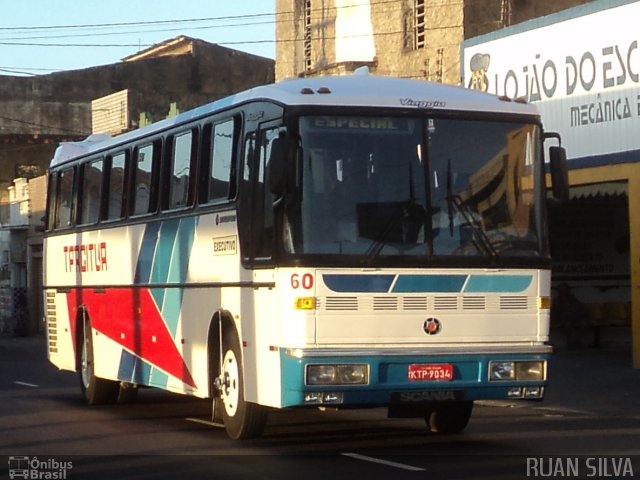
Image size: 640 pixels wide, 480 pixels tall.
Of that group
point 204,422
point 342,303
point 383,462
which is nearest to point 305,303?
point 342,303

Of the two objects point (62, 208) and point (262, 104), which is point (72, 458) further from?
point (62, 208)

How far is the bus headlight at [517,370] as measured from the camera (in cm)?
1226

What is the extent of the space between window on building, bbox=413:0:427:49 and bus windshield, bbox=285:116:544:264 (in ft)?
67.6

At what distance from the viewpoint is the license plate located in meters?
12.0

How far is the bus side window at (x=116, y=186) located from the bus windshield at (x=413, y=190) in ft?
17.4

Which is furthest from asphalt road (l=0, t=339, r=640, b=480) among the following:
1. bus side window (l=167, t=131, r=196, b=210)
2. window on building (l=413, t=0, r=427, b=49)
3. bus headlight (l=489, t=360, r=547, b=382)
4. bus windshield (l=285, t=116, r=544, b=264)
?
window on building (l=413, t=0, r=427, b=49)

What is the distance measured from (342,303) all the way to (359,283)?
0.23 m

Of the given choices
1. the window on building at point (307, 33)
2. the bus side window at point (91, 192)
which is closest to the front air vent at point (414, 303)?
the bus side window at point (91, 192)

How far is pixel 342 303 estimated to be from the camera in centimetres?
1191

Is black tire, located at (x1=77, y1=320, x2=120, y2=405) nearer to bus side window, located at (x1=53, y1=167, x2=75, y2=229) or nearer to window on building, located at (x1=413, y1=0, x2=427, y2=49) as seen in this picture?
bus side window, located at (x1=53, y1=167, x2=75, y2=229)

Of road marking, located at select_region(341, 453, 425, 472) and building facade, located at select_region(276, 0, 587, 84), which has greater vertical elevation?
building facade, located at select_region(276, 0, 587, 84)

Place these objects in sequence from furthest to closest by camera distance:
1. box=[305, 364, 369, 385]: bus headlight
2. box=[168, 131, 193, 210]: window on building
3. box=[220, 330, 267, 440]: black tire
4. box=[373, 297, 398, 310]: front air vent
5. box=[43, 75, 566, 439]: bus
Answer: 1. box=[168, 131, 193, 210]: window on building
2. box=[220, 330, 267, 440]: black tire
3. box=[373, 297, 398, 310]: front air vent
4. box=[43, 75, 566, 439]: bus
5. box=[305, 364, 369, 385]: bus headlight

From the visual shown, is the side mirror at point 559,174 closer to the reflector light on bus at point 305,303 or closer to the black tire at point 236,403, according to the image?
the reflector light on bus at point 305,303

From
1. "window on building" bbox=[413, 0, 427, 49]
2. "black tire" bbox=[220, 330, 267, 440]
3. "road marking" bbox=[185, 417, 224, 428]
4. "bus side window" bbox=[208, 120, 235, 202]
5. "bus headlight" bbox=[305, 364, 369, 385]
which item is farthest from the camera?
"window on building" bbox=[413, 0, 427, 49]
